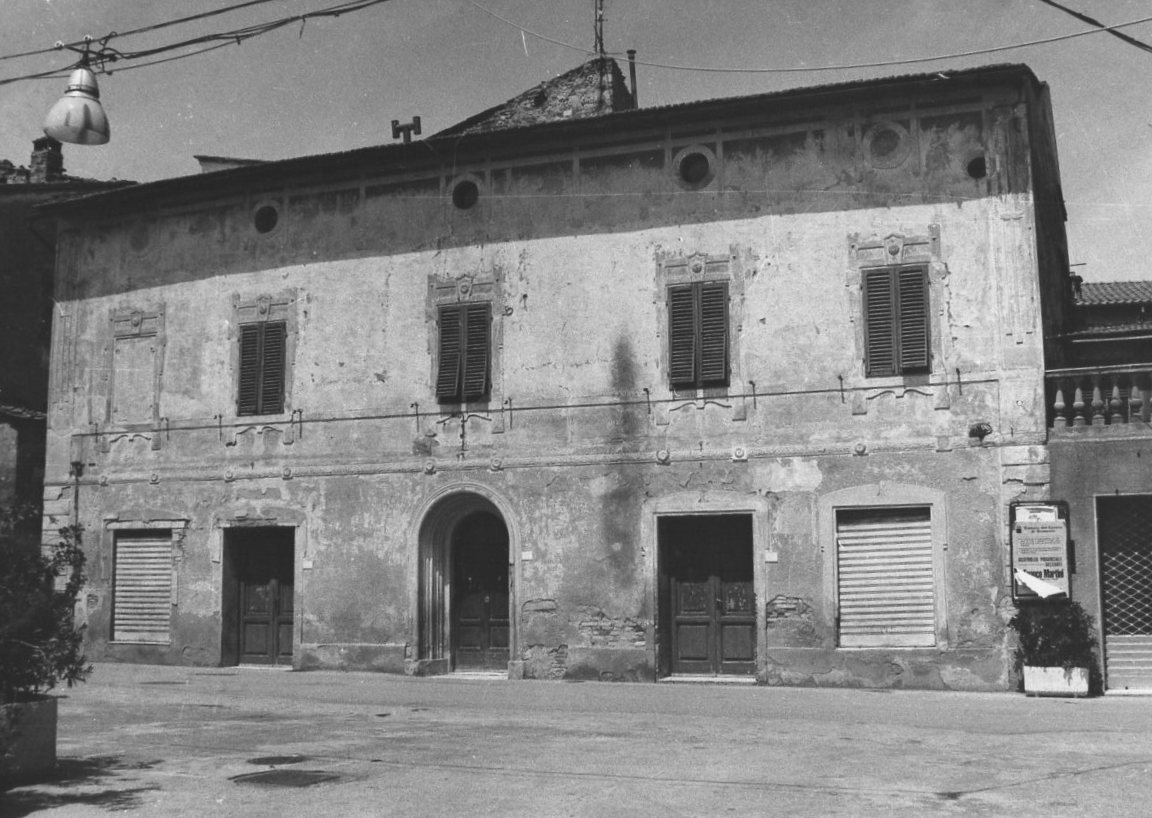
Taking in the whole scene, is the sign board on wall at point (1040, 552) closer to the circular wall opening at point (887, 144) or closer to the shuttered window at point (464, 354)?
the circular wall opening at point (887, 144)

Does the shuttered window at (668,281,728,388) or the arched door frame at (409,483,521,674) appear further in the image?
the arched door frame at (409,483,521,674)

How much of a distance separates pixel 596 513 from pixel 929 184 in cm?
639

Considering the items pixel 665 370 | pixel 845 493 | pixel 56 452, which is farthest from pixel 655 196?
pixel 56 452

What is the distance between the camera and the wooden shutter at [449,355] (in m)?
18.2

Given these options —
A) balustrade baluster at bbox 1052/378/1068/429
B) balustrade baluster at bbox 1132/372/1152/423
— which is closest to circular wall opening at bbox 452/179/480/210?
balustrade baluster at bbox 1052/378/1068/429

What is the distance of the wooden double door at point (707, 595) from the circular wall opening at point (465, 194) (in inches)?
228

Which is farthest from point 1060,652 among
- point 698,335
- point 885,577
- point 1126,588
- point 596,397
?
point 596,397

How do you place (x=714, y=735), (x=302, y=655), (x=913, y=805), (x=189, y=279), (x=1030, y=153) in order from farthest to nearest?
(x=189, y=279), (x=302, y=655), (x=1030, y=153), (x=714, y=735), (x=913, y=805)

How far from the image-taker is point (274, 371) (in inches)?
764

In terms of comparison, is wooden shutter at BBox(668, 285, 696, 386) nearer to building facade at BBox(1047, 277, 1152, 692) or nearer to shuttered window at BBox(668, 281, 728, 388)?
shuttered window at BBox(668, 281, 728, 388)

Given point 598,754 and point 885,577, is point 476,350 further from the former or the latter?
point 598,754

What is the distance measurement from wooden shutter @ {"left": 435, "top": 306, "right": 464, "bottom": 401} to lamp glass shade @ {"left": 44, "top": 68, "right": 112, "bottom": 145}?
660cm

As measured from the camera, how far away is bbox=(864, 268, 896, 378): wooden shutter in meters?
16.1

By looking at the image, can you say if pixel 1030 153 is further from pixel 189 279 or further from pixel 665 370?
pixel 189 279
